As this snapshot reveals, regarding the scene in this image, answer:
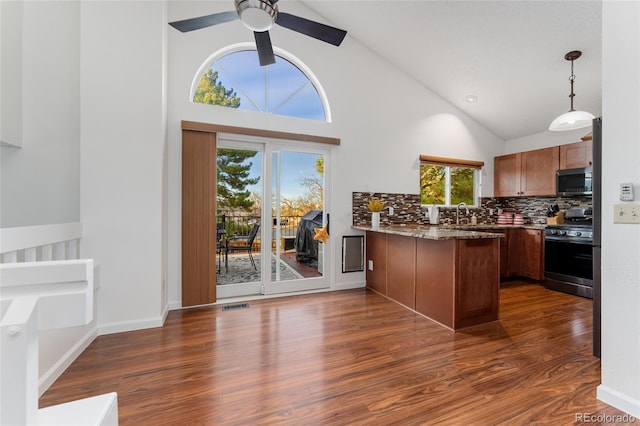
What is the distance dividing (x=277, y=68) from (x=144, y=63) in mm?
1632

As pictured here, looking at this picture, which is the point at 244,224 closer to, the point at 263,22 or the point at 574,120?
the point at 263,22

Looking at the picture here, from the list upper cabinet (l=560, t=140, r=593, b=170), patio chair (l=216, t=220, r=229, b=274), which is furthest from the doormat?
upper cabinet (l=560, t=140, r=593, b=170)

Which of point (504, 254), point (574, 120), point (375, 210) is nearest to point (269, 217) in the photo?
point (375, 210)

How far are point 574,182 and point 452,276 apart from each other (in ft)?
9.99

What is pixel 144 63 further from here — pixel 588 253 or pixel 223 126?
pixel 588 253

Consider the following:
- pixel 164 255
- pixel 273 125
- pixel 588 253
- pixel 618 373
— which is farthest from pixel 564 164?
pixel 164 255

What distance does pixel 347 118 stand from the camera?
4004 mm

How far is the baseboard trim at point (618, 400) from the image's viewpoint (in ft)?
5.02

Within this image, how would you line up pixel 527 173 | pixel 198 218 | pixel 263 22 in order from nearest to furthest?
1. pixel 263 22
2. pixel 198 218
3. pixel 527 173

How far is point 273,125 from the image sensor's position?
359cm

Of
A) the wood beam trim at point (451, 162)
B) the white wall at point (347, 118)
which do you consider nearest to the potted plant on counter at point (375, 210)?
the white wall at point (347, 118)

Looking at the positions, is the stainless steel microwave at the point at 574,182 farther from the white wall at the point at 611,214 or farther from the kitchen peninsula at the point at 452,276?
the white wall at the point at 611,214

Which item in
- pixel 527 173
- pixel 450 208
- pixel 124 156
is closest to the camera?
pixel 124 156

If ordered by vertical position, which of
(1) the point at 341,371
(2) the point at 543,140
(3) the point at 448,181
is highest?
(2) the point at 543,140
